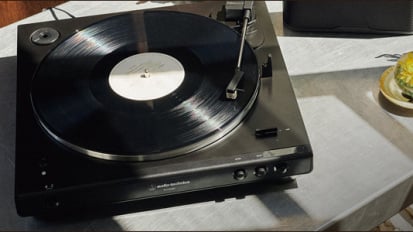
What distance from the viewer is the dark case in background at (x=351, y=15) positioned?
3.55ft

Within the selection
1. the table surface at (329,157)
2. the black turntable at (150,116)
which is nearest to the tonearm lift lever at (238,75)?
the black turntable at (150,116)

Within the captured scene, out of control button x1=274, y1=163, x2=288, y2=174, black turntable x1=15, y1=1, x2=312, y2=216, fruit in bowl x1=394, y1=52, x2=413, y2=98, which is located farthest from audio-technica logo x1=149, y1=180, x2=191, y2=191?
fruit in bowl x1=394, y1=52, x2=413, y2=98

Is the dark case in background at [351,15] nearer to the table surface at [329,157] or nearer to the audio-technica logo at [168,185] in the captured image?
the table surface at [329,157]

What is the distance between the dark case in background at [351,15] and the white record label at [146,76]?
0.28 metres

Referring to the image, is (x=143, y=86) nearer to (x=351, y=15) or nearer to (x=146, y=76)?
(x=146, y=76)

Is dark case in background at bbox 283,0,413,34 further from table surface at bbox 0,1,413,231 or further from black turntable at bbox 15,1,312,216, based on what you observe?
black turntable at bbox 15,1,312,216

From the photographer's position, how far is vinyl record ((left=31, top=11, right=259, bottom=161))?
2.79ft

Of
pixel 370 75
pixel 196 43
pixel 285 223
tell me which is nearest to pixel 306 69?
pixel 370 75

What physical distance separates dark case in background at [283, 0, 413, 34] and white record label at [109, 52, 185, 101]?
0.93ft

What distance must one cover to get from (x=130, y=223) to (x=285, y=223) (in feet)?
0.72

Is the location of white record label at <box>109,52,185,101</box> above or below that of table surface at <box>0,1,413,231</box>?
above

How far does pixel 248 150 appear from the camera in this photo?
2.78ft

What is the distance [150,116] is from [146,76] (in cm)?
11

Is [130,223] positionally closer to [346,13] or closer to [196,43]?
[196,43]
